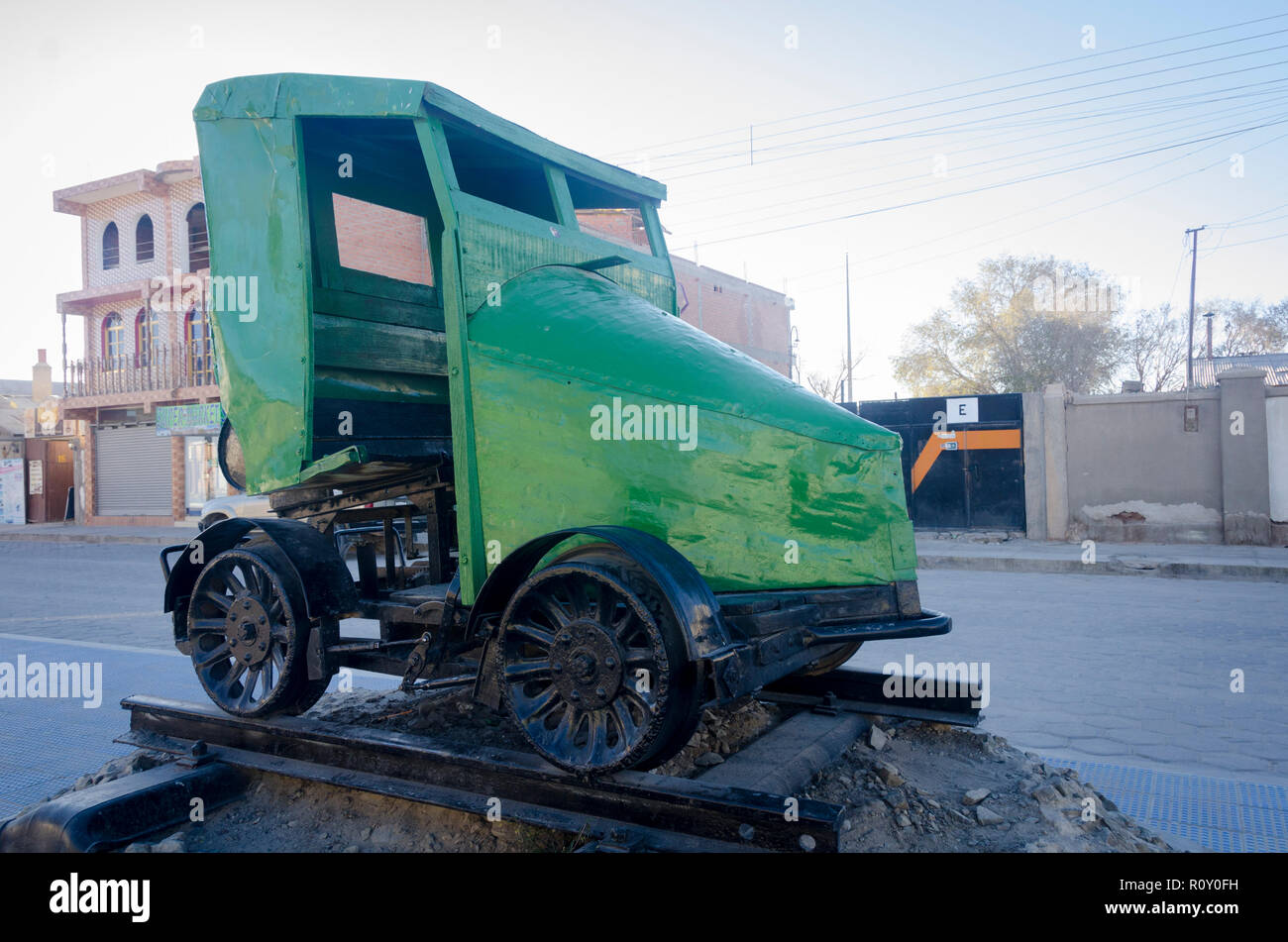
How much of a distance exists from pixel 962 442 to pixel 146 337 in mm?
25778

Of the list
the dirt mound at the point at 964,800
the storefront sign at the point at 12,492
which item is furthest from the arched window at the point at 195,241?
the dirt mound at the point at 964,800

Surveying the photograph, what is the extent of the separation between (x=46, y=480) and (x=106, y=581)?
77.1 ft

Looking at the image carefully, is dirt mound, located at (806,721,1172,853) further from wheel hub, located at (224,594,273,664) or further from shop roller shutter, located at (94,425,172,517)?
shop roller shutter, located at (94,425,172,517)

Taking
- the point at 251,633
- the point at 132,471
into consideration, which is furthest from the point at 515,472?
the point at 132,471

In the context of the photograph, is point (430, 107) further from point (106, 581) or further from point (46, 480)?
point (46, 480)

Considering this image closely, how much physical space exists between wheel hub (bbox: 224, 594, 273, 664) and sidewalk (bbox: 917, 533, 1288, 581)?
36.5 ft

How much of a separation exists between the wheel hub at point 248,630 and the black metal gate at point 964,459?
13174 mm

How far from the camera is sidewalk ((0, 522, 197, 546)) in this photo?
23453 millimetres

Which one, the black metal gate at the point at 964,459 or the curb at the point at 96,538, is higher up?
the black metal gate at the point at 964,459

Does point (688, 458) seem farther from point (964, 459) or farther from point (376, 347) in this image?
point (964, 459)

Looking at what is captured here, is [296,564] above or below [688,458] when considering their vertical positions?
below

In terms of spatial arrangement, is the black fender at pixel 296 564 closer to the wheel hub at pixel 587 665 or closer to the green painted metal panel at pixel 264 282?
the green painted metal panel at pixel 264 282

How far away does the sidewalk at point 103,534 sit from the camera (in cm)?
2345

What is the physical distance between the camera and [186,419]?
89.5ft
